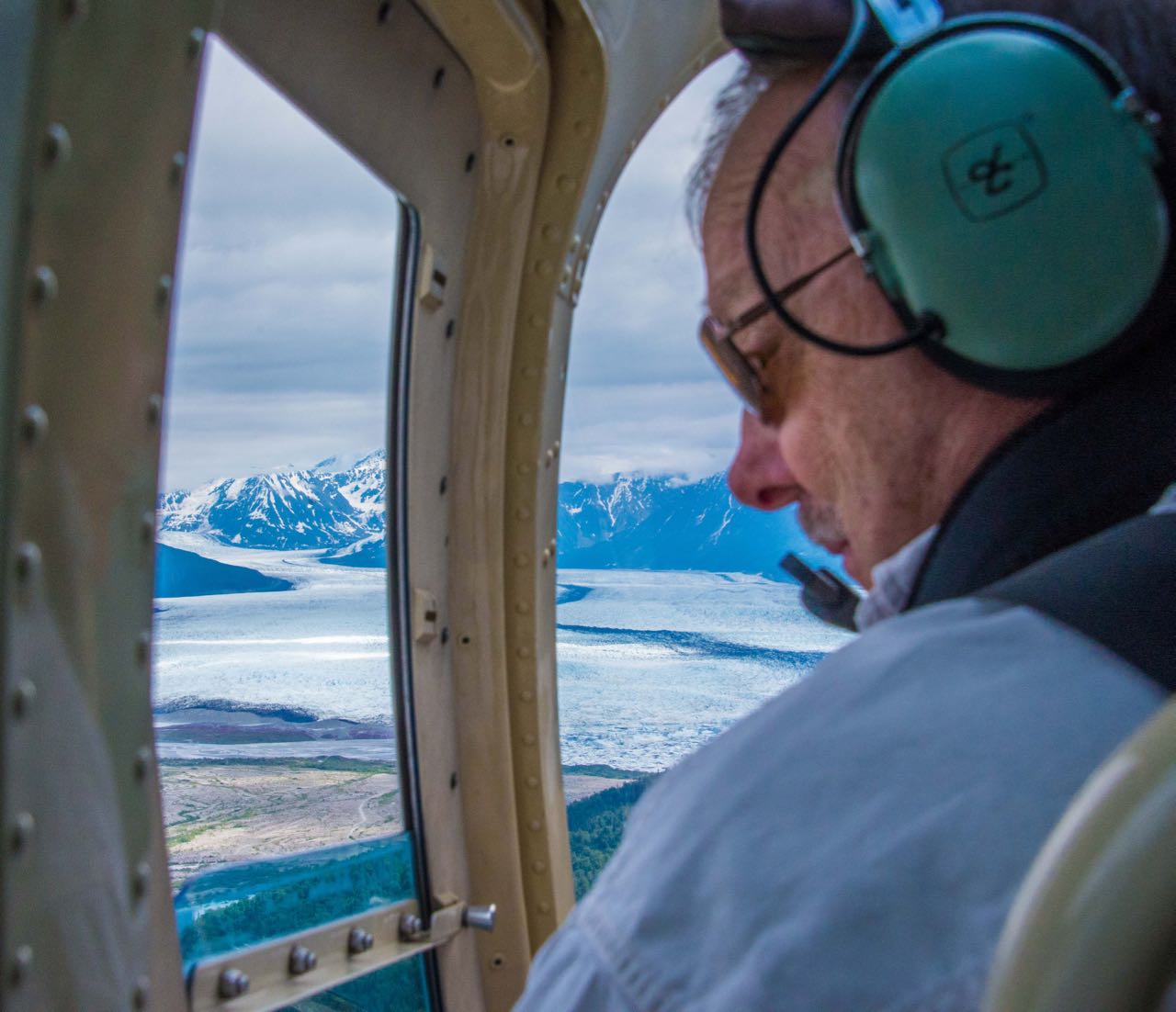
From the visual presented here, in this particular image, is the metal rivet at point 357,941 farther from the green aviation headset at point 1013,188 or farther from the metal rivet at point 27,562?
the green aviation headset at point 1013,188

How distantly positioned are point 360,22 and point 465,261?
1.99 ft

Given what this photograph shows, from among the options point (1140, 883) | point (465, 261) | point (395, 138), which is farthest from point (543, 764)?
point (1140, 883)

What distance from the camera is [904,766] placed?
2.02 feet

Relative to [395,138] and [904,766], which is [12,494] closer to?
[904,766]

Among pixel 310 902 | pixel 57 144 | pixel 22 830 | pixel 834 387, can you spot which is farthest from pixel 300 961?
pixel 57 144

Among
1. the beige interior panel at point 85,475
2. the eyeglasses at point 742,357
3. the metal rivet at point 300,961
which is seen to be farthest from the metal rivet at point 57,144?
the metal rivet at point 300,961

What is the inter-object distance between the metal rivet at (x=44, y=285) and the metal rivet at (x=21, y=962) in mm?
538

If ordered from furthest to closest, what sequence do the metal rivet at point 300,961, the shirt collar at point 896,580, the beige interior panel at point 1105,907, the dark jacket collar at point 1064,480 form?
the metal rivet at point 300,961 → the shirt collar at point 896,580 → the dark jacket collar at point 1064,480 → the beige interior panel at point 1105,907

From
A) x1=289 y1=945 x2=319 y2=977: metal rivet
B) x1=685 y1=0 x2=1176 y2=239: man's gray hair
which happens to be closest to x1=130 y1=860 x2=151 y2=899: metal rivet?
x1=289 y1=945 x2=319 y2=977: metal rivet

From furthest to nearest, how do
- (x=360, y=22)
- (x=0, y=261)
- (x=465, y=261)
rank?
1. (x=465, y=261)
2. (x=360, y=22)
3. (x=0, y=261)

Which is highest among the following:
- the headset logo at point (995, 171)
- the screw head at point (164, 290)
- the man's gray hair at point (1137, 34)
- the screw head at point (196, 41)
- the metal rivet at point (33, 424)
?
the screw head at point (196, 41)

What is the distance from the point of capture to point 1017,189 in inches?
40.3

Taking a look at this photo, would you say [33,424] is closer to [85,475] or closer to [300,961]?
[85,475]

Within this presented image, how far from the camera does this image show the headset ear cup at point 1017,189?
1.01 meters
